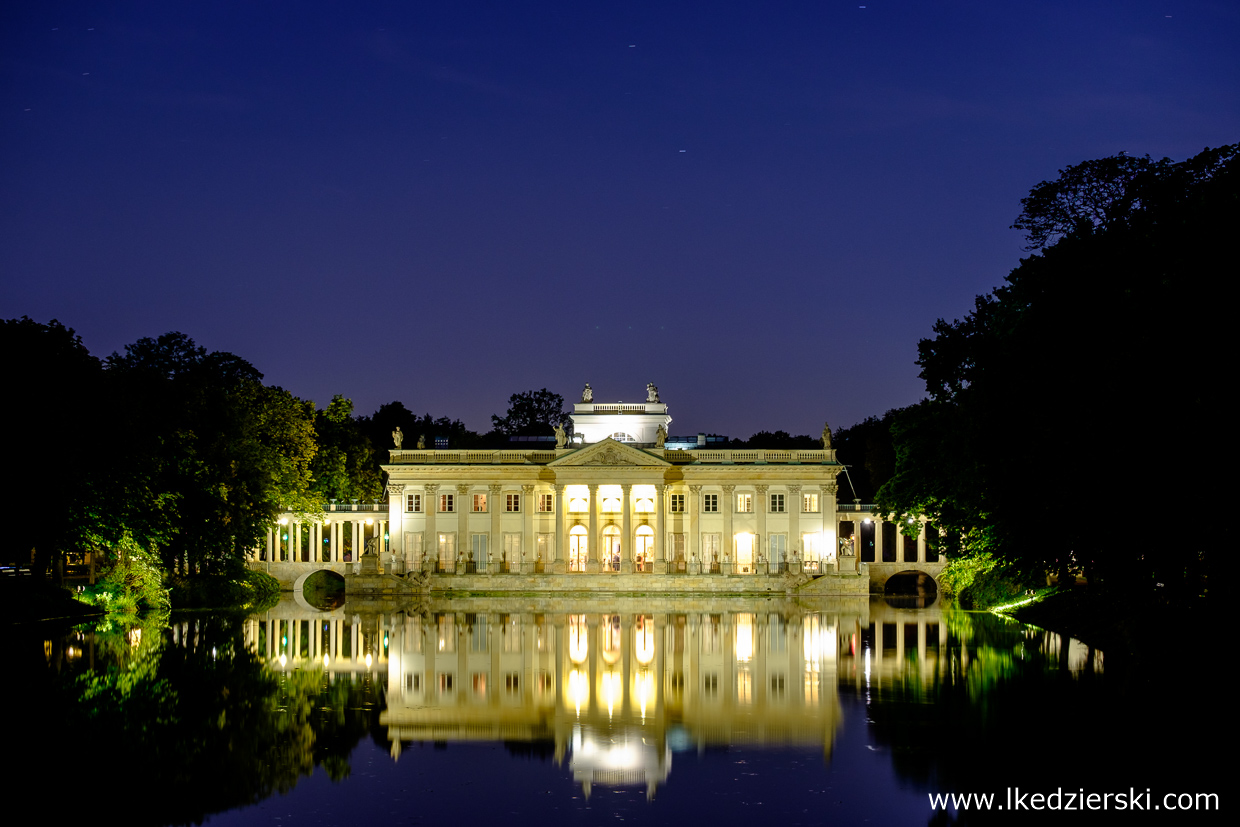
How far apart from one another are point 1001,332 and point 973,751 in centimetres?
2173

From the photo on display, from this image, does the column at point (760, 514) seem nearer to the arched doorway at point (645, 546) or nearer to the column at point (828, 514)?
the column at point (828, 514)

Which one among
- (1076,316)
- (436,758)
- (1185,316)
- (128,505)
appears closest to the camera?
(436,758)

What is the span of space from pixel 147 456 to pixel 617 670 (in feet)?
88.5

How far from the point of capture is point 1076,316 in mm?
29438

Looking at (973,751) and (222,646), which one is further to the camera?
(222,646)

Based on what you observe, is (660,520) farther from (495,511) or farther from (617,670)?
(617,670)

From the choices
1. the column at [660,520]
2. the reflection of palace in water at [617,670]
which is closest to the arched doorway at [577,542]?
the column at [660,520]

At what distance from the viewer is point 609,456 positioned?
78.7 m

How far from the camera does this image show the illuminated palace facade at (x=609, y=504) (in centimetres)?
7931

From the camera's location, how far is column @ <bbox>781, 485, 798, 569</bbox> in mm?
79750

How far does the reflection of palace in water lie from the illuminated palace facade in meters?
25.2

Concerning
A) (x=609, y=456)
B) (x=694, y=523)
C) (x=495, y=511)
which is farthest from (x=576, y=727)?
(x=495, y=511)

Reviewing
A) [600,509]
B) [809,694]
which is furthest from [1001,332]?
[600,509]

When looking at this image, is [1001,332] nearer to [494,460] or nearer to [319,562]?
[494,460]
